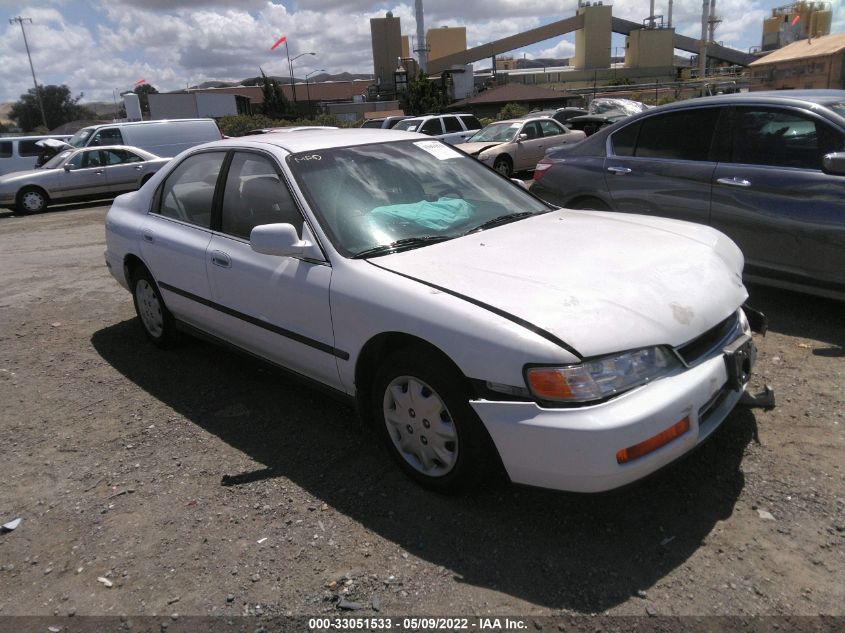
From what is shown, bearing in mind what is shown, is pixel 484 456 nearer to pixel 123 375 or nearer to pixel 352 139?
pixel 352 139

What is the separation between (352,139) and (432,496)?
2.18 metres

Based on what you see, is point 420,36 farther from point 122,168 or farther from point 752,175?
point 752,175

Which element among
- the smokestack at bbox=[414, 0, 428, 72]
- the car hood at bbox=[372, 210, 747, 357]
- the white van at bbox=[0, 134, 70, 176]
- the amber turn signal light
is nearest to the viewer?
the amber turn signal light

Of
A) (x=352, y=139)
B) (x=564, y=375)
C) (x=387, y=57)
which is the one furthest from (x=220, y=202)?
(x=387, y=57)

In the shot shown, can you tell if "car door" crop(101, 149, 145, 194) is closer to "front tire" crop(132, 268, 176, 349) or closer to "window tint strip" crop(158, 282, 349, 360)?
"front tire" crop(132, 268, 176, 349)

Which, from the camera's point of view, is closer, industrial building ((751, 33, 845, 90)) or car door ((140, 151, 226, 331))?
car door ((140, 151, 226, 331))

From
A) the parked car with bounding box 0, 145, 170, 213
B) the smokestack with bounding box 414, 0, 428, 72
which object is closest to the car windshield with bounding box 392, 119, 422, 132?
the parked car with bounding box 0, 145, 170, 213

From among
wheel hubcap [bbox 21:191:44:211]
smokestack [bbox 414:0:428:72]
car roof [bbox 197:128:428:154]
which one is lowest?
wheel hubcap [bbox 21:191:44:211]

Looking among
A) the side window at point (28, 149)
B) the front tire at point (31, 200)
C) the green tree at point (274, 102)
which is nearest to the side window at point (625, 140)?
the front tire at point (31, 200)

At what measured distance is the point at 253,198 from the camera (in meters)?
3.87

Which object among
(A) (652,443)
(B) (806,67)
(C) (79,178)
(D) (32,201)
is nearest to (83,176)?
(C) (79,178)

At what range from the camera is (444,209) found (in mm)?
3688

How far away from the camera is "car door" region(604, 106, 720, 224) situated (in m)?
5.13

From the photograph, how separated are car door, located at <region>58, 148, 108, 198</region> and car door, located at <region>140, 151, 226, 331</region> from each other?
1240cm
